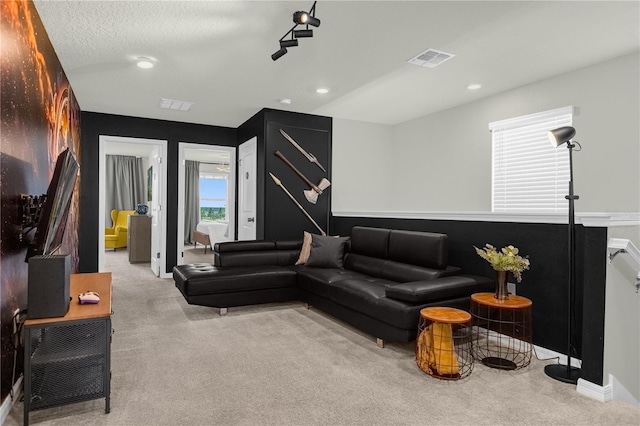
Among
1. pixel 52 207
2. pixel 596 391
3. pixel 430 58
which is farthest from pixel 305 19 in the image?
pixel 596 391

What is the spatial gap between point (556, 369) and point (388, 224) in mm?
2396

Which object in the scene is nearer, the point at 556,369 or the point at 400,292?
the point at 556,369

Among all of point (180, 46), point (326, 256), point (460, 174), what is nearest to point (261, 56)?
point (180, 46)

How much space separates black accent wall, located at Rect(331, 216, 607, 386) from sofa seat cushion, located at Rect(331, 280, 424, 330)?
34.7 inches

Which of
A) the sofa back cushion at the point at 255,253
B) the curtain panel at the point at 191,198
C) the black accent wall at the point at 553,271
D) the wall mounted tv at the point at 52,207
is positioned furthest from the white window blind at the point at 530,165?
the curtain panel at the point at 191,198

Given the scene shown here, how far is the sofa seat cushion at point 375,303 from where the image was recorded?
292 centimetres

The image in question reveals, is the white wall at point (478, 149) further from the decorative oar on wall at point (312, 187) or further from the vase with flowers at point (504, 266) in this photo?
the vase with flowers at point (504, 266)

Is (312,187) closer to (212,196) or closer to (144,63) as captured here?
(144,63)

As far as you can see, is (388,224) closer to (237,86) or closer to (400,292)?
(400,292)

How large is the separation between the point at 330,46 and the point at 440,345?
2.53 meters

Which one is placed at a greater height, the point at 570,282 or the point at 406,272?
the point at 570,282

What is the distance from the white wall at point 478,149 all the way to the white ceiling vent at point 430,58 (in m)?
1.31

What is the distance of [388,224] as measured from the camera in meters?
4.79

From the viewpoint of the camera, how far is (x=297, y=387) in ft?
8.11
